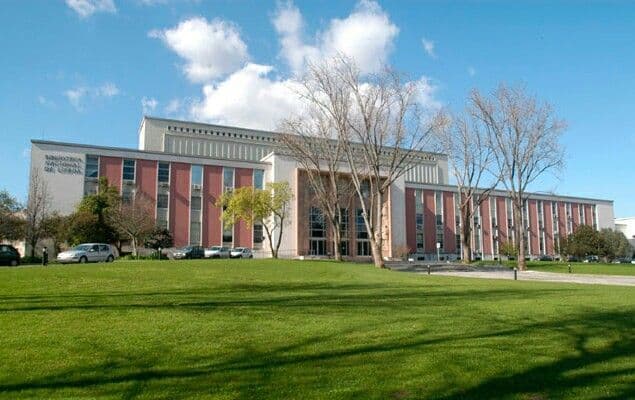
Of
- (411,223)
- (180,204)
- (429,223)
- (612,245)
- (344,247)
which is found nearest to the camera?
(180,204)

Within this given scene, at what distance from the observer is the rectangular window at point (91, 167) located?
5934cm

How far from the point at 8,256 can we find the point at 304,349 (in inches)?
1370

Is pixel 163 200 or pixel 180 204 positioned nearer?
pixel 163 200

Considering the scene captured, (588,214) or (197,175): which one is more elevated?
(197,175)

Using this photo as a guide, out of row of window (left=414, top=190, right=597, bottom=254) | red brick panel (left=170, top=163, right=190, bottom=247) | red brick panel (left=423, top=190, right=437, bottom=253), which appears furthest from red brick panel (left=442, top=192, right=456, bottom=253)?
red brick panel (left=170, top=163, right=190, bottom=247)

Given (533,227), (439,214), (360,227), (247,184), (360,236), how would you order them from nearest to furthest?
(247,184) → (360,236) → (360,227) → (439,214) → (533,227)

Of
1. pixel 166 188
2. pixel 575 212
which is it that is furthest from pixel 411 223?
pixel 575 212

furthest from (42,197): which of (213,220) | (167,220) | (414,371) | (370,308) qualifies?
(414,371)

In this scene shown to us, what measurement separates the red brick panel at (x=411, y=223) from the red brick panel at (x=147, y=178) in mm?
39803

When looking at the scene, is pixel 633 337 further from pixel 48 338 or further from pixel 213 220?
pixel 213 220

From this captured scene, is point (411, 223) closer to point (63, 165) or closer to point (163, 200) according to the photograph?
point (163, 200)

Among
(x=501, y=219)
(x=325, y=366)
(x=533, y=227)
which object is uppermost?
(x=501, y=219)

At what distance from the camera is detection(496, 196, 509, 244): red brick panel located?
92.4 meters

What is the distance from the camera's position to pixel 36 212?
50.0m
